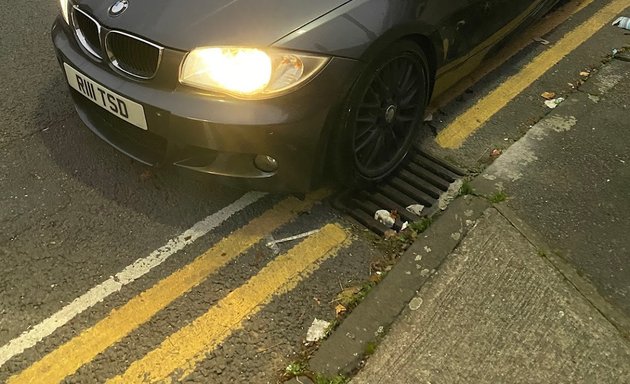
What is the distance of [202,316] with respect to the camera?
247 centimetres

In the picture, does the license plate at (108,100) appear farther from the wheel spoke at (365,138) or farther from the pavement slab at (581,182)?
the pavement slab at (581,182)

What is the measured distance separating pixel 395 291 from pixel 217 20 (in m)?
1.32

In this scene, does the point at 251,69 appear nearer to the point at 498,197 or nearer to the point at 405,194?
the point at 405,194

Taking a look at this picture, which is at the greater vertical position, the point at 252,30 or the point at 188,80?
the point at 252,30

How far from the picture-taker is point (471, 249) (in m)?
2.72

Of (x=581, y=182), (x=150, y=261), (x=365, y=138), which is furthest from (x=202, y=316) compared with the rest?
(x=581, y=182)

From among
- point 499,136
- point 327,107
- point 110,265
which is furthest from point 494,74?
point 110,265

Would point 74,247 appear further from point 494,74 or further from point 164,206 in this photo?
point 494,74

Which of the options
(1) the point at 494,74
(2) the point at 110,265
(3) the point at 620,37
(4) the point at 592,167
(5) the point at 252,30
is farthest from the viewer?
(3) the point at 620,37

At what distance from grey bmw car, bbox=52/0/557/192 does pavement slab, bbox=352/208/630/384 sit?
27.7 inches

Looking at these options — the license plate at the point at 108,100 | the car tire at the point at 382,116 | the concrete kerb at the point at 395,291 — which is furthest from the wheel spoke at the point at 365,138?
the license plate at the point at 108,100

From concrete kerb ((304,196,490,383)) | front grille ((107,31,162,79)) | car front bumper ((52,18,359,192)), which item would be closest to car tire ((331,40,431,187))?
car front bumper ((52,18,359,192))

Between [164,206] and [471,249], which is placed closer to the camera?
[471,249]

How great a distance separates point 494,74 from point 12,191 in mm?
2931
